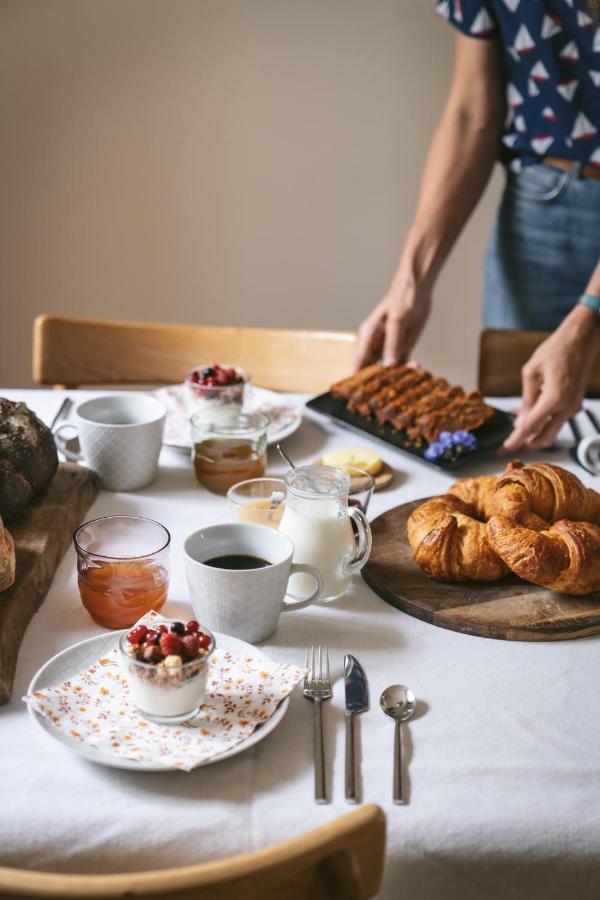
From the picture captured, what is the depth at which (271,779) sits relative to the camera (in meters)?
0.83

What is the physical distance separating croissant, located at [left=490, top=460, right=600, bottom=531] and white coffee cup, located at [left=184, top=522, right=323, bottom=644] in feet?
0.99

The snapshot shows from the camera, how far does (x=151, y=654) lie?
2.84ft

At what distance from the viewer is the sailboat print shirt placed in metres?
2.00

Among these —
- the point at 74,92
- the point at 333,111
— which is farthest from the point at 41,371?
the point at 333,111

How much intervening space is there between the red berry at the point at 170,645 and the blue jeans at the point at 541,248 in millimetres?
1707

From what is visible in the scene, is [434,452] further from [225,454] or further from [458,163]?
[458,163]

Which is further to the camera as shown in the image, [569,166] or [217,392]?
[569,166]

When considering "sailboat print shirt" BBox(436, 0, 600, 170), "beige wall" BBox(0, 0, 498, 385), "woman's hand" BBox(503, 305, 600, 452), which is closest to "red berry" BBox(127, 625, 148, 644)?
"woman's hand" BBox(503, 305, 600, 452)

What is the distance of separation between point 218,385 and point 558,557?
0.75m

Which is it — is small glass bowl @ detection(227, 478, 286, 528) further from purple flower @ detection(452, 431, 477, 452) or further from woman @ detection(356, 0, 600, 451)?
woman @ detection(356, 0, 600, 451)

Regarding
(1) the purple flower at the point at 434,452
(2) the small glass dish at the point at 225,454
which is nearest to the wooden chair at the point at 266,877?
(2) the small glass dish at the point at 225,454

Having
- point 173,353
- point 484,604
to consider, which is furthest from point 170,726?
point 173,353

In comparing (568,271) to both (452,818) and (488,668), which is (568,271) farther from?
(452,818)

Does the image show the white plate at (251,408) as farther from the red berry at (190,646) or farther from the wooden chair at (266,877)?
the wooden chair at (266,877)
